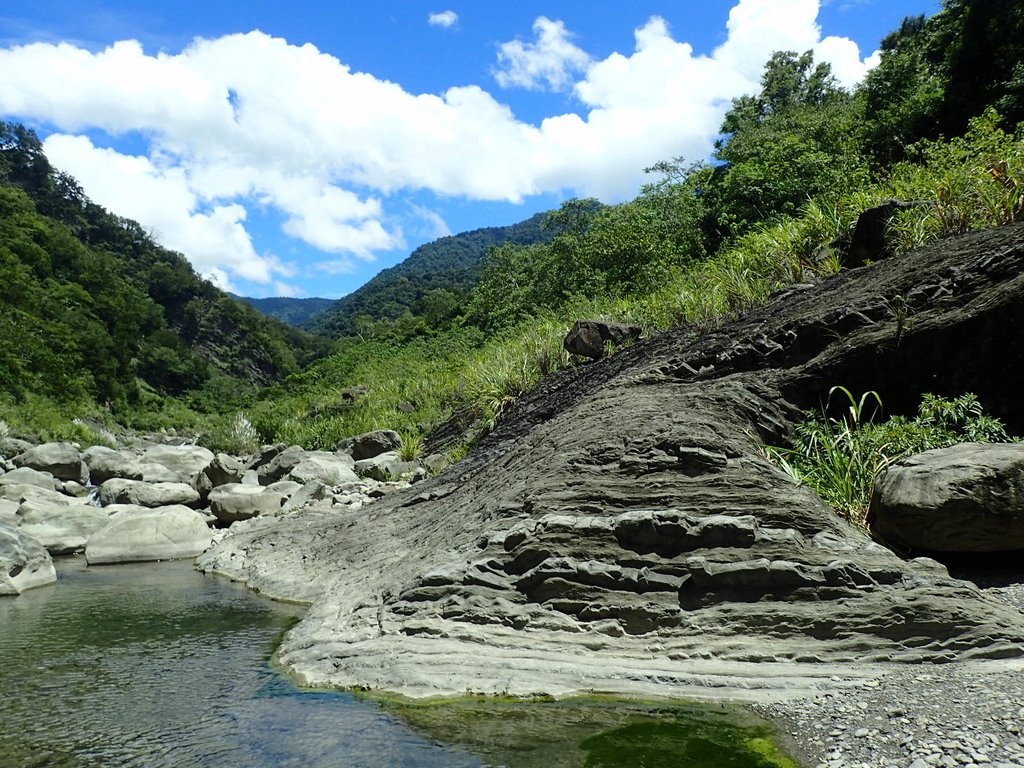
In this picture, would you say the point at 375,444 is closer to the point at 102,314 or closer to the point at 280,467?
the point at 280,467

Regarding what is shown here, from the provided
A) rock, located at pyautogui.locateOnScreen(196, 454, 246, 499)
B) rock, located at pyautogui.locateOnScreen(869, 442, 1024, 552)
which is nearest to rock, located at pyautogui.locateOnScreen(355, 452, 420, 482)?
rock, located at pyautogui.locateOnScreen(196, 454, 246, 499)

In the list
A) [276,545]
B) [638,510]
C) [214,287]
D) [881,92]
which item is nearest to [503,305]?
[881,92]

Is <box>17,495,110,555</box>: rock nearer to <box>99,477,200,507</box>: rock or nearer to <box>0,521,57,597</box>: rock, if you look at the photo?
<box>99,477,200,507</box>: rock

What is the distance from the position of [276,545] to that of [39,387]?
39.0m

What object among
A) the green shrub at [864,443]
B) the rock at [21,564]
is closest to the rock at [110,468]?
the rock at [21,564]

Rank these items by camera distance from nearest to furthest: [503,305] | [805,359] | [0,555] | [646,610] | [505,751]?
1. [505,751]
2. [646,610]
3. [805,359]
4. [0,555]
5. [503,305]

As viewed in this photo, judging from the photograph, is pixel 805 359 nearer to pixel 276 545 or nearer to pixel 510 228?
pixel 276 545

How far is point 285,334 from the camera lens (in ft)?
329

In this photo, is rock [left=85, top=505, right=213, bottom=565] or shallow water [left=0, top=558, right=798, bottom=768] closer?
shallow water [left=0, top=558, right=798, bottom=768]

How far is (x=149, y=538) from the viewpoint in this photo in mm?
12922

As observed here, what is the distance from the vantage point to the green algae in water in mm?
4840

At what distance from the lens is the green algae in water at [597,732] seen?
4.84m

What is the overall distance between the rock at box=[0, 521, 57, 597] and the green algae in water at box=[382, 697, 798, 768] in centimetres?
719

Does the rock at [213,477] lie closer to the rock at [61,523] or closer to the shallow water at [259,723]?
the rock at [61,523]
